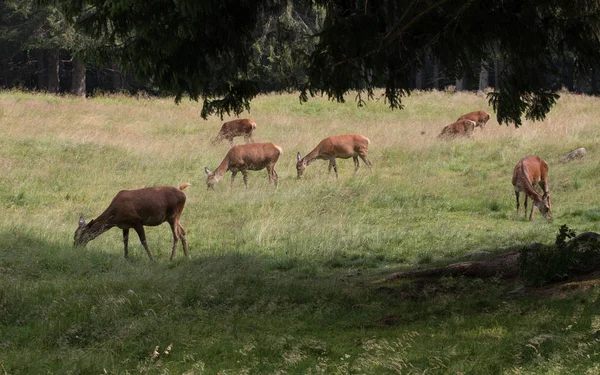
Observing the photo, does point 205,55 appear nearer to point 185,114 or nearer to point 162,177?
point 162,177

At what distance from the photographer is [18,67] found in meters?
55.8

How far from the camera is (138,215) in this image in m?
13.3

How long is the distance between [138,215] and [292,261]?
2.85 metres

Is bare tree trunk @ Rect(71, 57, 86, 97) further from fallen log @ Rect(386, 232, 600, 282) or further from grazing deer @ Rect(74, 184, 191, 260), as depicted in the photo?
fallen log @ Rect(386, 232, 600, 282)

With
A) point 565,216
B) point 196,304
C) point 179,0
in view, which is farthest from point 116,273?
point 565,216

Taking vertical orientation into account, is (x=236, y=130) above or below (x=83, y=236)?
above

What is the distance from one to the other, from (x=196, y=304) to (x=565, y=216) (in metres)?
9.05

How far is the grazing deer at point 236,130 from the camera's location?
27.9 meters

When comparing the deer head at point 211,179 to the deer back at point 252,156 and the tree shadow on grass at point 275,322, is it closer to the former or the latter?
the deer back at point 252,156

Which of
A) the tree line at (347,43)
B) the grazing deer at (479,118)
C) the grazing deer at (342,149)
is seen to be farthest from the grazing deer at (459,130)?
the tree line at (347,43)

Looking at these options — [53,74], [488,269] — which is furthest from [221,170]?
[53,74]

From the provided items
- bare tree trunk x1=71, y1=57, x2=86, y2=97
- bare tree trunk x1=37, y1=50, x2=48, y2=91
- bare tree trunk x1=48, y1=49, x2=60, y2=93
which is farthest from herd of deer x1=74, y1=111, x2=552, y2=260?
bare tree trunk x1=37, y1=50, x2=48, y2=91

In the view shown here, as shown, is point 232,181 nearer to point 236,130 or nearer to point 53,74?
point 236,130

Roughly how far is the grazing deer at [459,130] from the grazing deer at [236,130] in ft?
21.8
